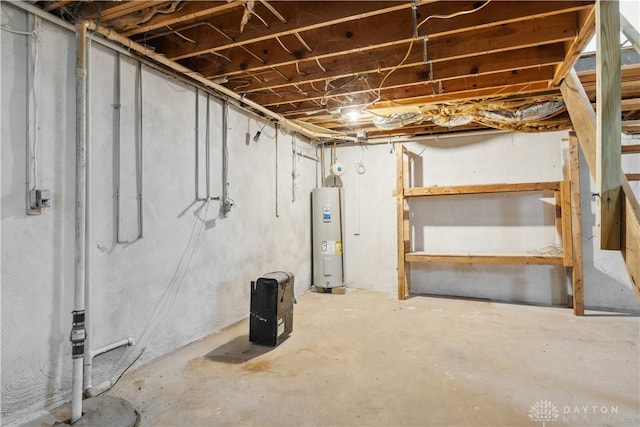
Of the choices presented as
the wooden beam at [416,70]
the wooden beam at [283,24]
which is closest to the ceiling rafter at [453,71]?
the wooden beam at [416,70]

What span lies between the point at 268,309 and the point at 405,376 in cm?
111

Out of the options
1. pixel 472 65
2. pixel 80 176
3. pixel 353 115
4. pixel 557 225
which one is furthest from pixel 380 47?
pixel 557 225

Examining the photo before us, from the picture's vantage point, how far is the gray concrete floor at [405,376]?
1.75 metres

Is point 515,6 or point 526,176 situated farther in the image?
point 526,176

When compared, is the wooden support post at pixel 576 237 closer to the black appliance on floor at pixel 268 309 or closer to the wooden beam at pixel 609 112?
the wooden beam at pixel 609 112

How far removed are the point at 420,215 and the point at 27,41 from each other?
13.4 feet

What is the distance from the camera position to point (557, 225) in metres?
3.83

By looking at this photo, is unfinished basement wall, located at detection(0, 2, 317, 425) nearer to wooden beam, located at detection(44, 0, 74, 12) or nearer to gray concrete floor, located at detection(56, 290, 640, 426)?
wooden beam, located at detection(44, 0, 74, 12)

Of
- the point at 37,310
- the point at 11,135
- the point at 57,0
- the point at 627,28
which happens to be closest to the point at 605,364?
the point at 627,28

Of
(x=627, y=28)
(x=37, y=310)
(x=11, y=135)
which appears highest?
(x=627, y=28)

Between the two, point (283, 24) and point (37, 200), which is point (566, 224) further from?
point (37, 200)

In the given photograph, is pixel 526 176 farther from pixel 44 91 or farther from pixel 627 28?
pixel 44 91

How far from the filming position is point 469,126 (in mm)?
4195

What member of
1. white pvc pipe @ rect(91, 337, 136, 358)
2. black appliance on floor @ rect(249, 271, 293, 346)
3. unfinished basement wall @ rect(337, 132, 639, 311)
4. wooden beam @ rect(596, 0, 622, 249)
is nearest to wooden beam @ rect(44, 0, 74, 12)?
white pvc pipe @ rect(91, 337, 136, 358)
